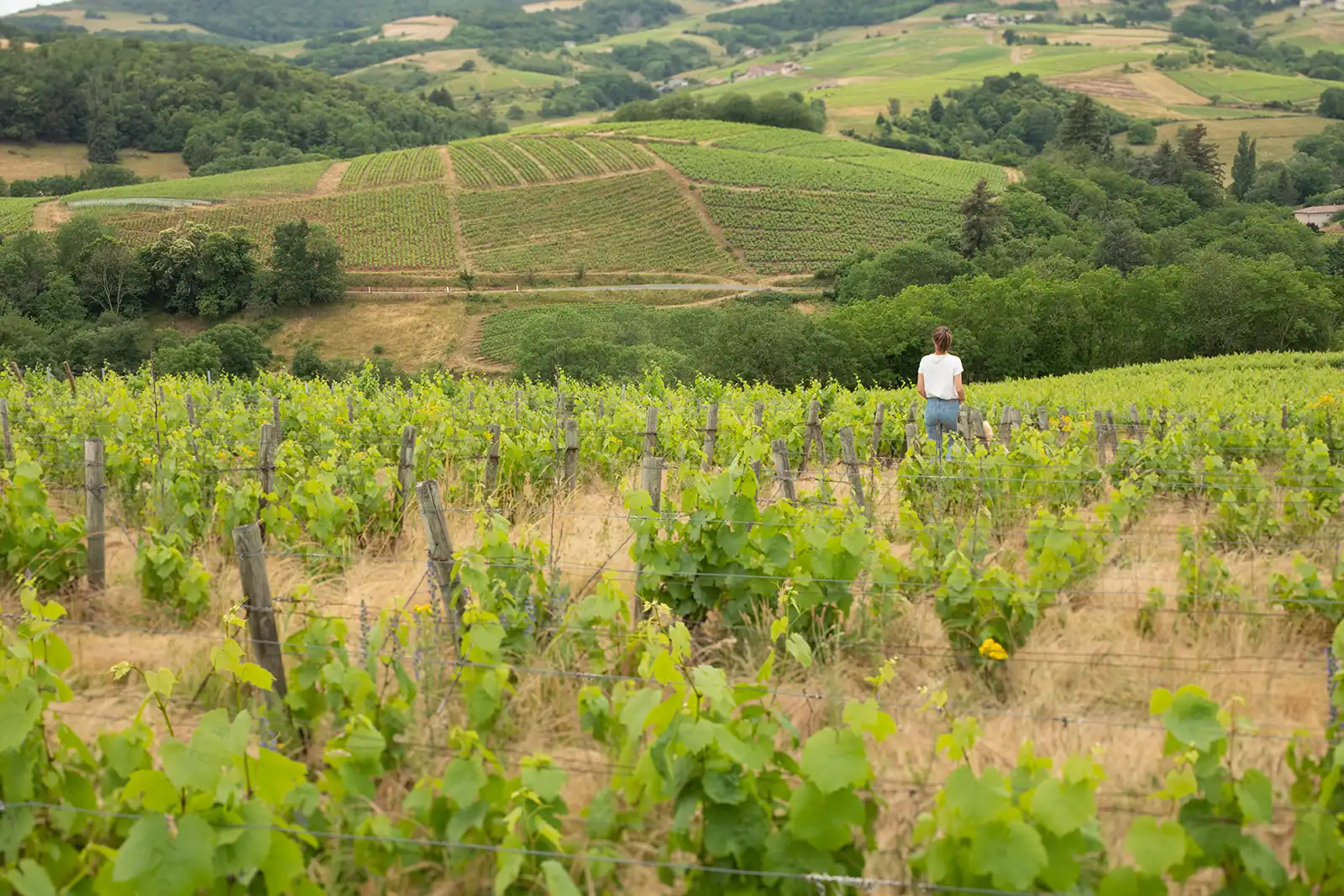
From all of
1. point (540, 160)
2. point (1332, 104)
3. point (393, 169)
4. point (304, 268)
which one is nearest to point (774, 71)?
point (1332, 104)

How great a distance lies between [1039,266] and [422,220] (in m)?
42.0

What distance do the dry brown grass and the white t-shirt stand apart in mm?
3128

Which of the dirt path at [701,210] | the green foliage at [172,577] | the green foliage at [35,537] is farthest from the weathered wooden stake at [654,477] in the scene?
the dirt path at [701,210]

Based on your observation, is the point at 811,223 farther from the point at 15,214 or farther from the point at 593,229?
the point at 15,214

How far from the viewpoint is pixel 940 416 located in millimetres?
9461

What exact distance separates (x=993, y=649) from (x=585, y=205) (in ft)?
254

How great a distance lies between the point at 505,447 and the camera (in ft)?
29.0

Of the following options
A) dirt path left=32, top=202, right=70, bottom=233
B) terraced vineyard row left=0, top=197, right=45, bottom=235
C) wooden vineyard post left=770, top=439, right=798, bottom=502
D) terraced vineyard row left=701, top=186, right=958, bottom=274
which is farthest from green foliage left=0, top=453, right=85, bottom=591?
terraced vineyard row left=0, top=197, right=45, bottom=235

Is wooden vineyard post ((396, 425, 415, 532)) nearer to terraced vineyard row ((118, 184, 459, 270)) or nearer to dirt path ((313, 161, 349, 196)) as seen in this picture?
terraced vineyard row ((118, 184, 459, 270))

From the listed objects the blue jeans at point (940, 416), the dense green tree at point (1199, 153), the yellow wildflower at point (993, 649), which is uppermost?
the yellow wildflower at point (993, 649)

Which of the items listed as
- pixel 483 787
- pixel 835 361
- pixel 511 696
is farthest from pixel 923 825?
pixel 835 361

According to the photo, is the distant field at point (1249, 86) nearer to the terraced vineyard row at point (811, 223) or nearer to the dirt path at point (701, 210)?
the terraced vineyard row at point (811, 223)

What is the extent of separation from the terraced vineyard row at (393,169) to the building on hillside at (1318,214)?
233ft

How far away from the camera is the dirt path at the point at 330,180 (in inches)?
3196
